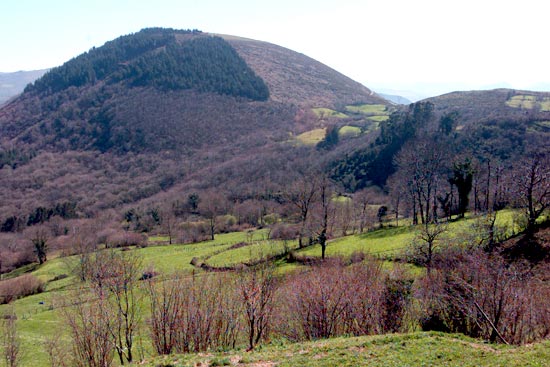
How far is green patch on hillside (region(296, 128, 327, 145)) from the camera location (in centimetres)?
15018

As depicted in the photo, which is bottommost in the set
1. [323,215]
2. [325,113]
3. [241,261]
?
[241,261]

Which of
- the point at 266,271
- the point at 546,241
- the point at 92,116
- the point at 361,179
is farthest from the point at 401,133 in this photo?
the point at 92,116

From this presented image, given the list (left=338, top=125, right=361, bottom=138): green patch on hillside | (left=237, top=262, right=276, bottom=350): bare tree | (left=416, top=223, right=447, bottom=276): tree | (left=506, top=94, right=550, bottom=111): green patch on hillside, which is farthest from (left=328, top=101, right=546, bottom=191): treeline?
(left=237, top=262, right=276, bottom=350): bare tree

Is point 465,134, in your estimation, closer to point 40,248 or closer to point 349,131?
point 349,131

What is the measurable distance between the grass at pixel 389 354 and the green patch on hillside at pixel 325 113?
551ft

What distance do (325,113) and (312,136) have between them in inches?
1347

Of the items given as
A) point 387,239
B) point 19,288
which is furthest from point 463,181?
point 19,288

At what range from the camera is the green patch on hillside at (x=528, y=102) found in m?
114

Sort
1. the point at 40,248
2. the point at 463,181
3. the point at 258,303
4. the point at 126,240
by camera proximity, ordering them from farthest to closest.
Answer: the point at 126,240 → the point at 40,248 → the point at 463,181 → the point at 258,303

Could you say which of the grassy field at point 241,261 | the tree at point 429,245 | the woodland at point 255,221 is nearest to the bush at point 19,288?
the woodland at point 255,221

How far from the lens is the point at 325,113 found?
613 feet

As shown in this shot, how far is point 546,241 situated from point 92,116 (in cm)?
19379

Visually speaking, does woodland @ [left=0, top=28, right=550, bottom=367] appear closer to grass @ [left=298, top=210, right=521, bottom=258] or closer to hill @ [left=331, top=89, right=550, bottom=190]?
grass @ [left=298, top=210, right=521, bottom=258]

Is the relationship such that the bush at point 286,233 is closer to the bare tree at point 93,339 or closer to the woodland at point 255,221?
the woodland at point 255,221
